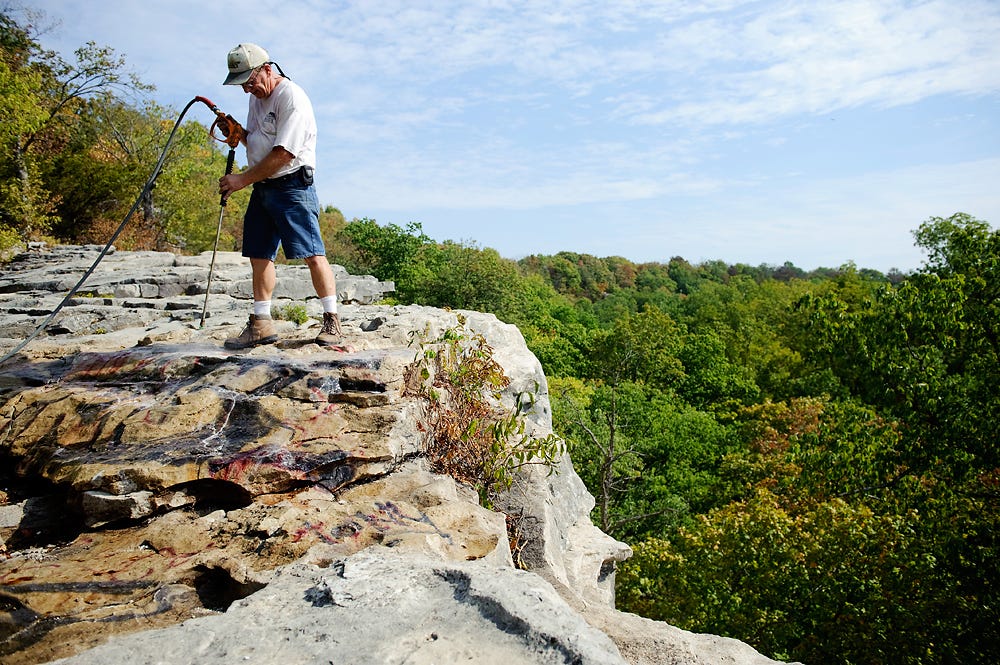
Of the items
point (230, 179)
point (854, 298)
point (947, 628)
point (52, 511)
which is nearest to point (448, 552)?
point (52, 511)

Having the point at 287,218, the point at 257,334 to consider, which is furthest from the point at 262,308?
the point at 287,218

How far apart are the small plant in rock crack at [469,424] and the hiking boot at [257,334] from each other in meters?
1.17

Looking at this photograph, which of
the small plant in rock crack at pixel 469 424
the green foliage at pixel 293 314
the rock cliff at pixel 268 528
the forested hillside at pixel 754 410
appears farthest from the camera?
the forested hillside at pixel 754 410

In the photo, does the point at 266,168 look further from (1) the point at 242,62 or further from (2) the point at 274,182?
(1) the point at 242,62

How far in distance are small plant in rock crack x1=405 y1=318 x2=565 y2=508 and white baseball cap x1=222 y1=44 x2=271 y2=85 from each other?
2.32 m

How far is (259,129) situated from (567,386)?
29010mm

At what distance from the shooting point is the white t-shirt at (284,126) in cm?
458

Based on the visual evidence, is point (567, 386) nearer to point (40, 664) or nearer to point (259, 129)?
point (259, 129)

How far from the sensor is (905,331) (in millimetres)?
12195

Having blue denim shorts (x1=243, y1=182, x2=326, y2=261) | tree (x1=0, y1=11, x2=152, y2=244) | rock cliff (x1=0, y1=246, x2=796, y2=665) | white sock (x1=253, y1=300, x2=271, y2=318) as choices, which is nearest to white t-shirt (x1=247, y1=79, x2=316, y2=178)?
blue denim shorts (x1=243, y1=182, x2=326, y2=261)

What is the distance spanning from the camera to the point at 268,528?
3.19 metres

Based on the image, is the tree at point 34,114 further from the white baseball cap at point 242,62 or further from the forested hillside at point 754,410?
the white baseball cap at point 242,62

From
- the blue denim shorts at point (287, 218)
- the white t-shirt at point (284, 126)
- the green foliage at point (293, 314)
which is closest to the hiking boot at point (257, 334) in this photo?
the blue denim shorts at point (287, 218)

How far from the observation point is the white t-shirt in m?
4.58
